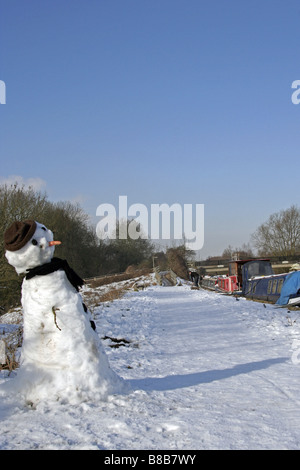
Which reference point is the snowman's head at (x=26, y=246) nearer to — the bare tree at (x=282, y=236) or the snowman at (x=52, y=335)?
the snowman at (x=52, y=335)

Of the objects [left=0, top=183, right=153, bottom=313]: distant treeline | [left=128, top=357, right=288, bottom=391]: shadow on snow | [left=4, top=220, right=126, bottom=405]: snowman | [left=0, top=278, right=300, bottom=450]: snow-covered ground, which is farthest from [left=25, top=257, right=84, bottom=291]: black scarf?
[left=0, top=183, right=153, bottom=313]: distant treeline

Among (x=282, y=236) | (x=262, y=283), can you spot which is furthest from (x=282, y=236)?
(x=262, y=283)

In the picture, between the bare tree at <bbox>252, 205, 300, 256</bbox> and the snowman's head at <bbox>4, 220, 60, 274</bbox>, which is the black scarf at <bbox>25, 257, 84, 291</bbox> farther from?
the bare tree at <bbox>252, 205, 300, 256</bbox>

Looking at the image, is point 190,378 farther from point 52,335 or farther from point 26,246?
point 26,246

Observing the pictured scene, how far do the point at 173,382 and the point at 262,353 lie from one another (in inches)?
94.5

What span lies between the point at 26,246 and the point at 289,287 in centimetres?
1677

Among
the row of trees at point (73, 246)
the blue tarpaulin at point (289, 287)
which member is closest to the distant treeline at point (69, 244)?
the row of trees at point (73, 246)

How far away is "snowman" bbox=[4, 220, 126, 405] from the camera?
4172 mm

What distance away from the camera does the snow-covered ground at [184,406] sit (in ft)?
10.6

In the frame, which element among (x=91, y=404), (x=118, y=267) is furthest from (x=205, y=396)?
(x=118, y=267)

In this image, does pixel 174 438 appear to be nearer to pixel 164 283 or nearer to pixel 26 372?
pixel 26 372

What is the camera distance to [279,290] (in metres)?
20.8

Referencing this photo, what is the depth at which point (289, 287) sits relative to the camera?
1919 centimetres

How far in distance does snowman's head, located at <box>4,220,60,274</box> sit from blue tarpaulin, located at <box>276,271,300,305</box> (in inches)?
638
